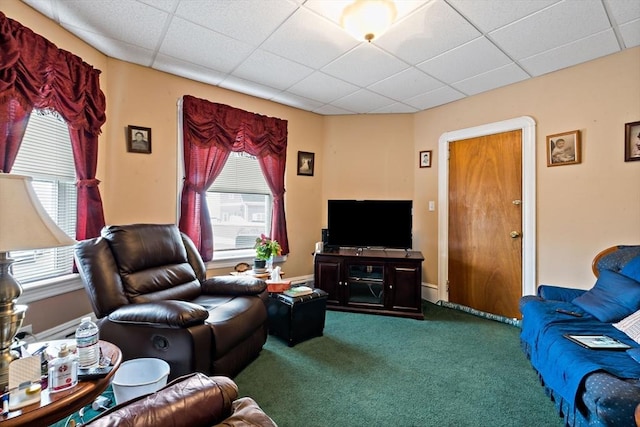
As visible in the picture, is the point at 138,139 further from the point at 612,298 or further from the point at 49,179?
the point at 612,298

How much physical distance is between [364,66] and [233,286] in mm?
2371

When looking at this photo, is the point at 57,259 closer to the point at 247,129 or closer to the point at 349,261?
the point at 247,129

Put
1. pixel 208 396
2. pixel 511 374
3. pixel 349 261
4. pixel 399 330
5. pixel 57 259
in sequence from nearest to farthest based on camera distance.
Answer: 1. pixel 208 396
2. pixel 511 374
3. pixel 57 259
4. pixel 399 330
5. pixel 349 261

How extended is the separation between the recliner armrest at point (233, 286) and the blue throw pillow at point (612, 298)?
2.43 m

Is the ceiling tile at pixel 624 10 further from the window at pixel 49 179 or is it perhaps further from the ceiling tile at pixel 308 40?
the window at pixel 49 179

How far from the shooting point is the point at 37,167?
2.34 meters

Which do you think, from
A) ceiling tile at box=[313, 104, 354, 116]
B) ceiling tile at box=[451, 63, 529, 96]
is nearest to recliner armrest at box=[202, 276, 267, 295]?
ceiling tile at box=[313, 104, 354, 116]

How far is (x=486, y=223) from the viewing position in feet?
11.7

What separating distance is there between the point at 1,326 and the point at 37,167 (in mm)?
1718

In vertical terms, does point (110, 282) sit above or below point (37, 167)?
below

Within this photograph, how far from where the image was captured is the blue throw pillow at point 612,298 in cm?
202

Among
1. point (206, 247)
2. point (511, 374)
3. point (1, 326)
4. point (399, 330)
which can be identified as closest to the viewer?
point (1, 326)

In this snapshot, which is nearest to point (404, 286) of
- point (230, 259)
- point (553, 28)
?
point (230, 259)

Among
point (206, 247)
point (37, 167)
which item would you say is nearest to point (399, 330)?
point (206, 247)
